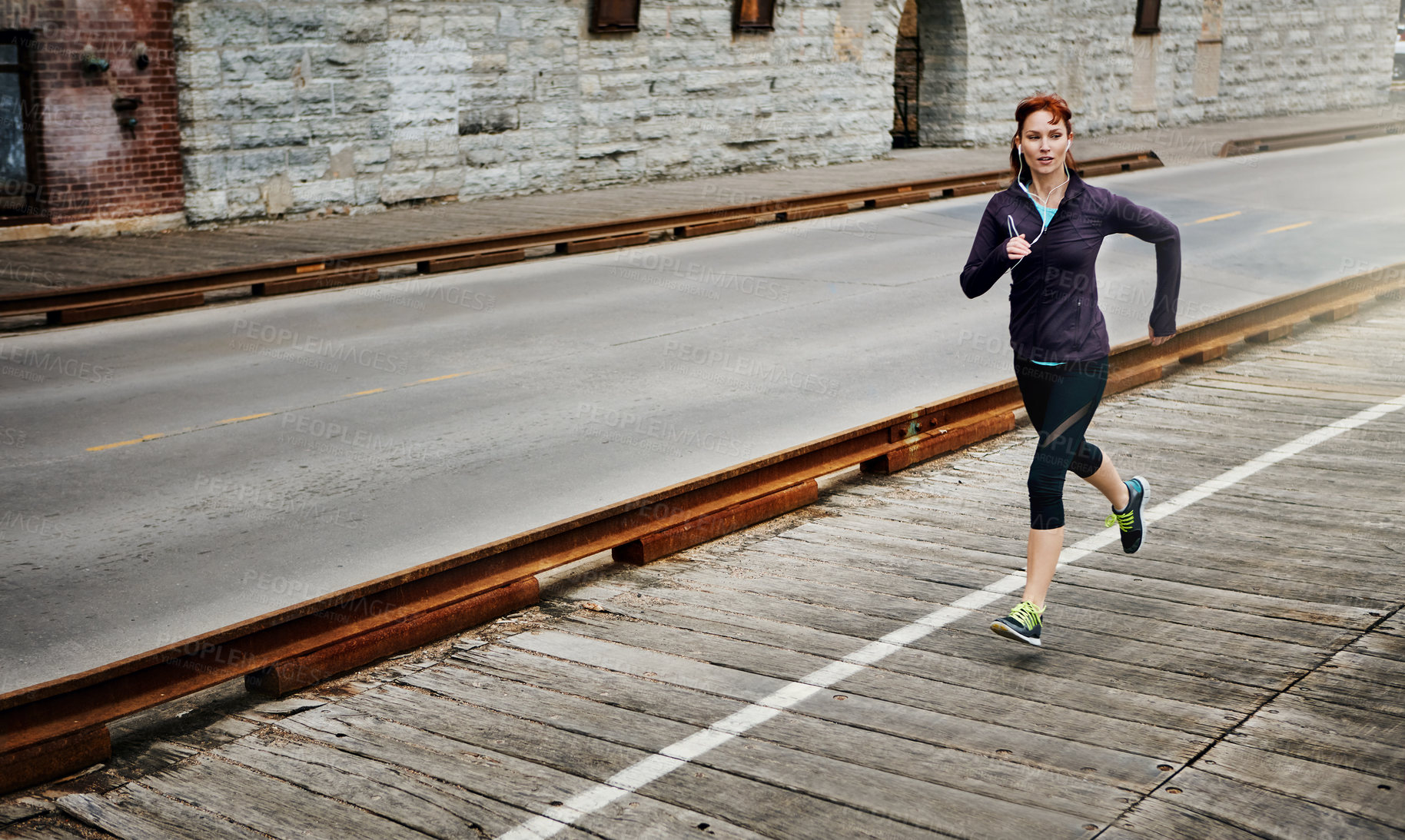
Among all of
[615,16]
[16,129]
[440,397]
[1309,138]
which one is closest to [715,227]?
[615,16]

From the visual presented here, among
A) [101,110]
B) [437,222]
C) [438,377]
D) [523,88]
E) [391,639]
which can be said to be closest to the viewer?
[391,639]

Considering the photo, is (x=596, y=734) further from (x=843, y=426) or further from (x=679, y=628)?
(x=843, y=426)

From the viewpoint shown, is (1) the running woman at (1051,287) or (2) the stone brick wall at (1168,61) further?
(2) the stone brick wall at (1168,61)

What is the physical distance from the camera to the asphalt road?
7.16 meters

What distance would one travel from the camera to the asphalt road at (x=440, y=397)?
23.5ft

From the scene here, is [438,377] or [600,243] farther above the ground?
[600,243]

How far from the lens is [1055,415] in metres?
5.23

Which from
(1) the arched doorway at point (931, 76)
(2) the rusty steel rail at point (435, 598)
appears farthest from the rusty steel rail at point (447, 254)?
(2) the rusty steel rail at point (435, 598)

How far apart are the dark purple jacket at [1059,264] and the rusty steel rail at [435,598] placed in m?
2.14

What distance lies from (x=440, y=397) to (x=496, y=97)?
13130 millimetres

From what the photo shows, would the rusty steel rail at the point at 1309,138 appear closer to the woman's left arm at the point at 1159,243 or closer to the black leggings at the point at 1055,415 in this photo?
the woman's left arm at the point at 1159,243

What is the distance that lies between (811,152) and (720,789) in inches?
982

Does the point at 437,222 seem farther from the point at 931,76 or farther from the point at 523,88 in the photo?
the point at 931,76

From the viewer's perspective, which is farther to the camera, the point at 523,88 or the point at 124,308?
the point at 523,88
